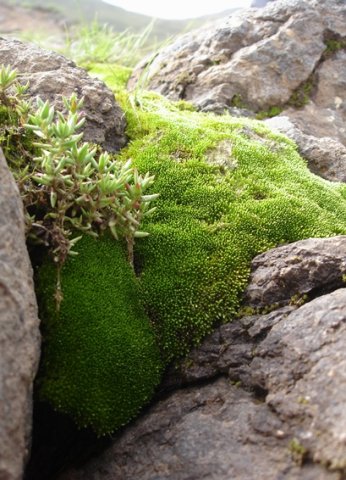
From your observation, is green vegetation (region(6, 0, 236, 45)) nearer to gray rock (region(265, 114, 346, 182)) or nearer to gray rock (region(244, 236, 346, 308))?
gray rock (region(265, 114, 346, 182))

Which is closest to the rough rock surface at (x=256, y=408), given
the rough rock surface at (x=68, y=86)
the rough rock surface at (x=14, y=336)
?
the rough rock surface at (x=14, y=336)

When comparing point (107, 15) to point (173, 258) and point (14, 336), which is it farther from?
point (14, 336)

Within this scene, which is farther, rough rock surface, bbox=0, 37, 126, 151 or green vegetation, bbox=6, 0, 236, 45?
green vegetation, bbox=6, 0, 236, 45

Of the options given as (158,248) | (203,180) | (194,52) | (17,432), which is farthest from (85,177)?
(194,52)

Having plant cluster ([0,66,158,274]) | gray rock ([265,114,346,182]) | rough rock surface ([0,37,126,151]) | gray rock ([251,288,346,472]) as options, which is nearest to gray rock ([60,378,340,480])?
gray rock ([251,288,346,472])

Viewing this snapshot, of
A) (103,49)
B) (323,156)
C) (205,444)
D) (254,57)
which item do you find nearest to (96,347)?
(205,444)

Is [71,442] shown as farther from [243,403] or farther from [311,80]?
[311,80]
